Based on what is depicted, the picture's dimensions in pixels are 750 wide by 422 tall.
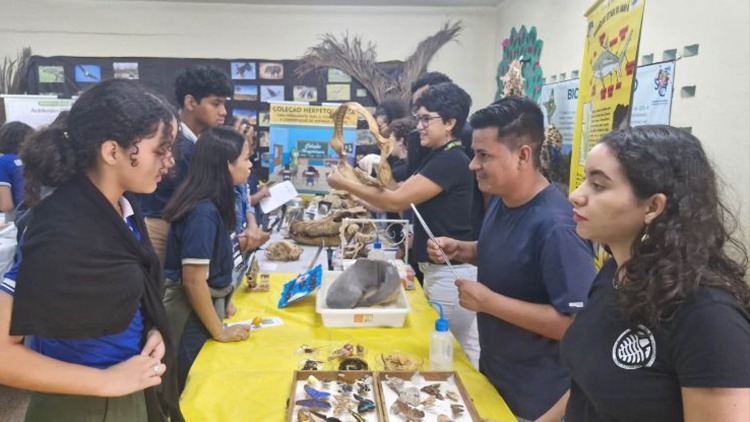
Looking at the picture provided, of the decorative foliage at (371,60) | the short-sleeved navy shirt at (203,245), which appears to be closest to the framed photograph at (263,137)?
the decorative foliage at (371,60)

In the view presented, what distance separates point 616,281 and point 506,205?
636mm

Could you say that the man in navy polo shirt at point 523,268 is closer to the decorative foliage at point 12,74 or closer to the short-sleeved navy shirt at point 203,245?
the short-sleeved navy shirt at point 203,245

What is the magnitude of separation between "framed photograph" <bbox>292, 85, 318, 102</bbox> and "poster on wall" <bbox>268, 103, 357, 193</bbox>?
76 centimetres

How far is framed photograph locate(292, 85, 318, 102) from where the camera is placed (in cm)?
558

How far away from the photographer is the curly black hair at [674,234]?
2.53 ft

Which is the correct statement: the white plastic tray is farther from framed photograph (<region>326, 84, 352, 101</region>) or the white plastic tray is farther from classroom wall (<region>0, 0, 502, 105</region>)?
classroom wall (<region>0, 0, 502, 105</region>)

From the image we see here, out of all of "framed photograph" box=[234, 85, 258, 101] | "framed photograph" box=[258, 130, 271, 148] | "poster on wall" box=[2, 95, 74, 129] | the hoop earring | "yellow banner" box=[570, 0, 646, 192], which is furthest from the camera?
"framed photograph" box=[258, 130, 271, 148]

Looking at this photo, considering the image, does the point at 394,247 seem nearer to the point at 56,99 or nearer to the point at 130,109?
the point at 130,109

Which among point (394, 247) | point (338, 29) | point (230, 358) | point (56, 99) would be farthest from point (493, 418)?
point (56, 99)

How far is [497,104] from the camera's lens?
1588 millimetres

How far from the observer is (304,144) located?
189 inches

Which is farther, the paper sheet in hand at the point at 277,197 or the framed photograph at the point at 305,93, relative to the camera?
the framed photograph at the point at 305,93

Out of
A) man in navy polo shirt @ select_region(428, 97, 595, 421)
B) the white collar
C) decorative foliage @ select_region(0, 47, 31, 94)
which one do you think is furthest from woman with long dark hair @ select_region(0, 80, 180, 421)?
decorative foliage @ select_region(0, 47, 31, 94)

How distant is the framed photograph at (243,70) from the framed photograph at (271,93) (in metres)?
0.20
